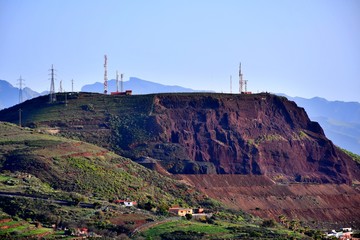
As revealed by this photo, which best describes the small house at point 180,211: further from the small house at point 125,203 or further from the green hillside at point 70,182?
the small house at point 125,203

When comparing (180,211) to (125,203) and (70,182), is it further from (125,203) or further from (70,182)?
(70,182)

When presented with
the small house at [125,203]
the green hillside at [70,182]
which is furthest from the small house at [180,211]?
the small house at [125,203]

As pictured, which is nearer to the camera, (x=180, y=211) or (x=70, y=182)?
(x=180, y=211)

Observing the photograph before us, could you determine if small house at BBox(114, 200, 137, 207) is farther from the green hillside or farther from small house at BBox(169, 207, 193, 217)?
small house at BBox(169, 207, 193, 217)

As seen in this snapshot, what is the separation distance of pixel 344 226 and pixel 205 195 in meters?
23.3

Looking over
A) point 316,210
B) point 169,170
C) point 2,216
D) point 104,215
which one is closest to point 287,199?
point 316,210

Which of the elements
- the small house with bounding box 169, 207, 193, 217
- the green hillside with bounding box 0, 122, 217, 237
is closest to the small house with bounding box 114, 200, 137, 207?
the green hillside with bounding box 0, 122, 217, 237

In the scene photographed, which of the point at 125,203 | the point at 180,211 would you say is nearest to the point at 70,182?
the point at 125,203

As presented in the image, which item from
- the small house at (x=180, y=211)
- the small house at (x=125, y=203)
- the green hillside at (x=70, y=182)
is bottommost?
the small house at (x=180, y=211)

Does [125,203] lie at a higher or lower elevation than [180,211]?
higher

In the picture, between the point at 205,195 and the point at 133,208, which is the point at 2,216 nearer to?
the point at 133,208

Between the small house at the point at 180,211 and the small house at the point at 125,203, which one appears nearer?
the small house at the point at 180,211

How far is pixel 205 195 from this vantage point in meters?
182

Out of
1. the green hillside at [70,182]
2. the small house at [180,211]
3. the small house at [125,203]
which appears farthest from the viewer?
the small house at [125,203]
